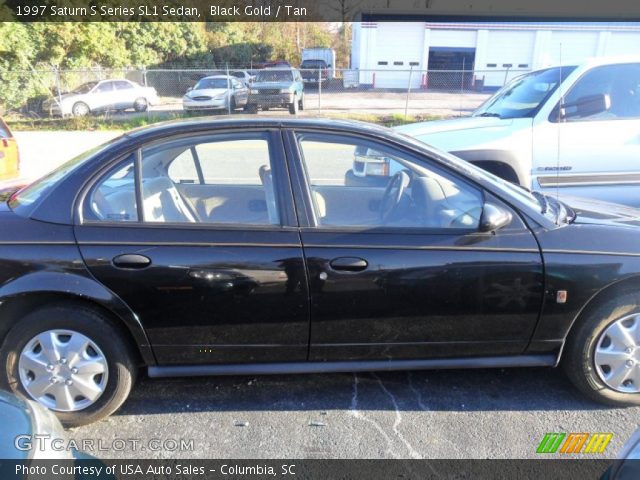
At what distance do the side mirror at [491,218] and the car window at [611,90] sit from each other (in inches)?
123

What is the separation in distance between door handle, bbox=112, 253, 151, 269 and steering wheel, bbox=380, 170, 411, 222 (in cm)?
139

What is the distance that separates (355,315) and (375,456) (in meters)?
0.73

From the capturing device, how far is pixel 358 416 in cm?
275

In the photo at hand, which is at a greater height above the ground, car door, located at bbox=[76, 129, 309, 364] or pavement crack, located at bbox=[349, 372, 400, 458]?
car door, located at bbox=[76, 129, 309, 364]

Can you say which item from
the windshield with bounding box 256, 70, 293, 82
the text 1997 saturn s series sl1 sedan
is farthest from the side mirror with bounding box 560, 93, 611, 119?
the windshield with bounding box 256, 70, 293, 82

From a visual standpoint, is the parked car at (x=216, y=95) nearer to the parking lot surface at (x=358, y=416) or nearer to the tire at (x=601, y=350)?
the parking lot surface at (x=358, y=416)

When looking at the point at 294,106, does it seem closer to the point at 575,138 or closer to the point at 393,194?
the point at 575,138

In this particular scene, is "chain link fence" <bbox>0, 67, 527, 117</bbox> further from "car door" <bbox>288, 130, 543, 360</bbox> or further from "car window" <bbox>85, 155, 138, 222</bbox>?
"car window" <bbox>85, 155, 138, 222</bbox>

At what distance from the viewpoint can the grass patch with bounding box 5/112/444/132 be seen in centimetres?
1691

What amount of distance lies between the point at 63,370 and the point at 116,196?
1002mm

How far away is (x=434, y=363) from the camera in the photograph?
2.78m

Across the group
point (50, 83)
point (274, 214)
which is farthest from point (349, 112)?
point (274, 214)

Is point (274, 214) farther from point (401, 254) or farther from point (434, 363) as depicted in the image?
point (434, 363)

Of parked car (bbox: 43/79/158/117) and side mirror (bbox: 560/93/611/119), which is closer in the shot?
side mirror (bbox: 560/93/611/119)
